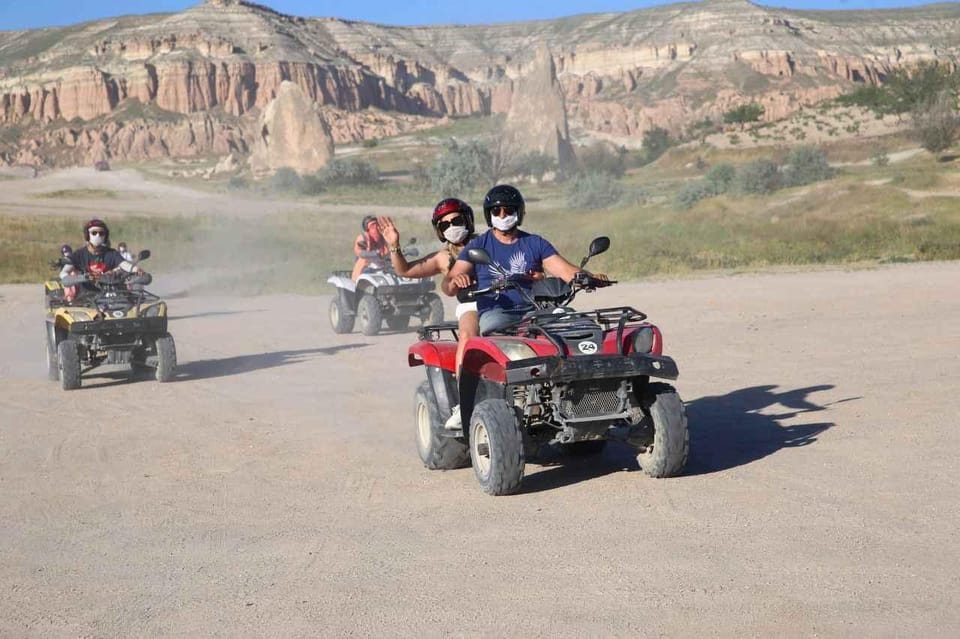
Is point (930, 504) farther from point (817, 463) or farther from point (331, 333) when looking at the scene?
point (331, 333)

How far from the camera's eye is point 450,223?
8.84 metres

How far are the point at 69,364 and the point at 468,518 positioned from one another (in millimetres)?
8407

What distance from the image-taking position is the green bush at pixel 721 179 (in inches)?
2115

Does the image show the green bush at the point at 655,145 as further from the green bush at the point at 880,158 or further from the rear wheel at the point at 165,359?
the rear wheel at the point at 165,359

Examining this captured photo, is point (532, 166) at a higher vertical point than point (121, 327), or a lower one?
higher

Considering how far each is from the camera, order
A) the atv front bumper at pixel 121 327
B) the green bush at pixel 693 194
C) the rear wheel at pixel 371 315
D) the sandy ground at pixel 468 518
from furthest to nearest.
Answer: the green bush at pixel 693 194 → the rear wheel at pixel 371 315 → the atv front bumper at pixel 121 327 → the sandy ground at pixel 468 518

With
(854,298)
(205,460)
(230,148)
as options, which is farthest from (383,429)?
(230,148)

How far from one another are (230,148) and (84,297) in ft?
452

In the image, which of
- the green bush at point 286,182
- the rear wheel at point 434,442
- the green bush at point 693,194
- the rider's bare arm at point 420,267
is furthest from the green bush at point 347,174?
the rider's bare arm at point 420,267

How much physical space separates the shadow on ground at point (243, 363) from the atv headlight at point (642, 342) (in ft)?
28.1

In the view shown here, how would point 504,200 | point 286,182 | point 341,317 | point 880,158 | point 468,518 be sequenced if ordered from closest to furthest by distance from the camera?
point 468,518 < point 504,200 < point 341,317 < point 880,158 < point 286,182

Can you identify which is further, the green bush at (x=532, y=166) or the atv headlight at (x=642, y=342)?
the green bush at (x=532, y=166)

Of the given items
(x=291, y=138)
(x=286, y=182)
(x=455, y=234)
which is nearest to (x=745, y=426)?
(x=455, y=234)

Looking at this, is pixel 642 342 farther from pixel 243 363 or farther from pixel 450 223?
pixel 243 363
